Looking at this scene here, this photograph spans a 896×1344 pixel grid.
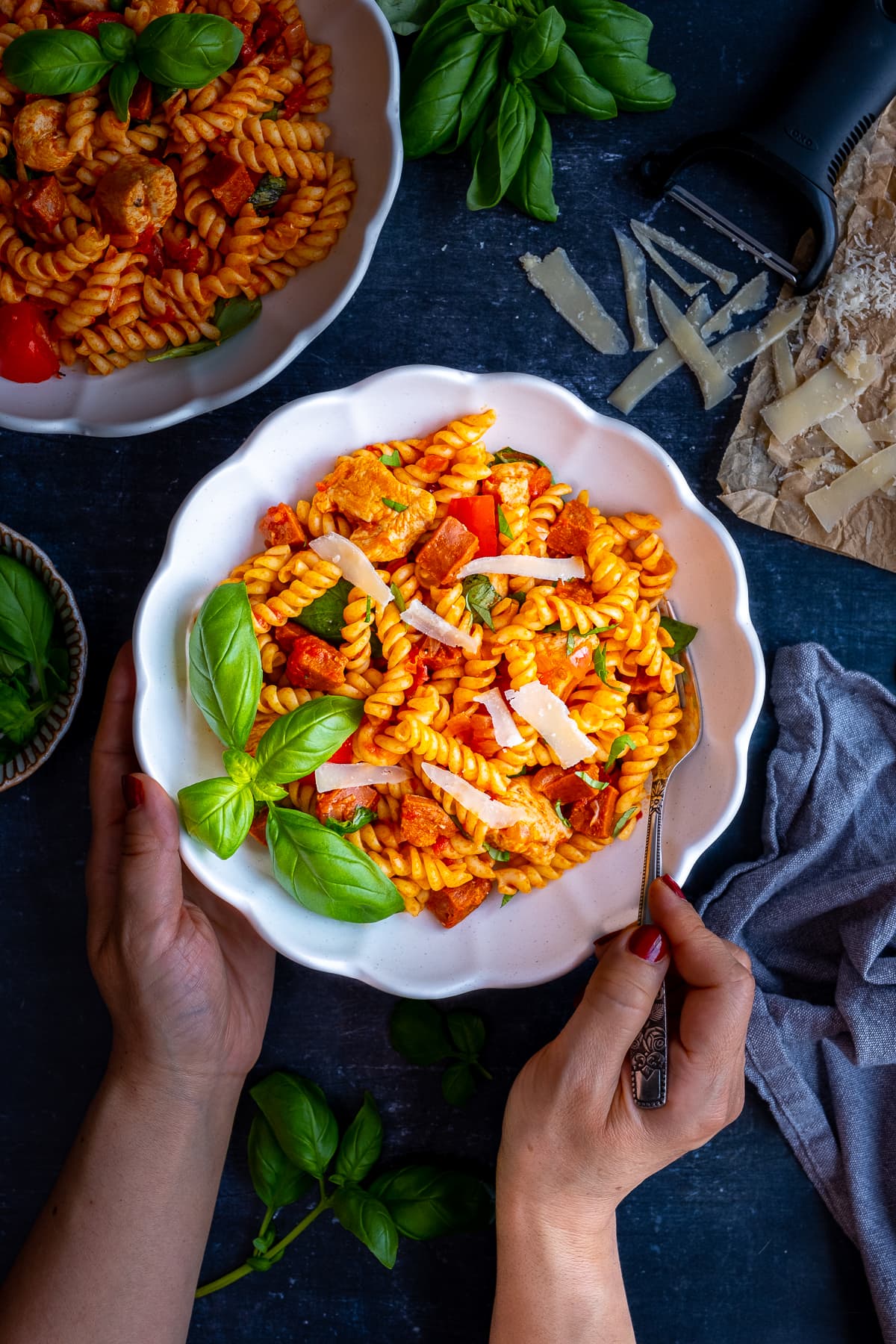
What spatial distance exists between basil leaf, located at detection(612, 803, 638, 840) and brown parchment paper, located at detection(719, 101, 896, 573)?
0.94m

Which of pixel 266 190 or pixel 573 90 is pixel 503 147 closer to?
pixel 573 90

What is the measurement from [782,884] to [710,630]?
2.79ft

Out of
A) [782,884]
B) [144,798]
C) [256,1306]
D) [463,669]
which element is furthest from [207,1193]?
[782,884]

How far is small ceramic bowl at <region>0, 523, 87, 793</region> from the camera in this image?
2.46 metres

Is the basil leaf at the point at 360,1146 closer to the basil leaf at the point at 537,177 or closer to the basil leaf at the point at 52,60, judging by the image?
the basil leaf at the point at 537,177

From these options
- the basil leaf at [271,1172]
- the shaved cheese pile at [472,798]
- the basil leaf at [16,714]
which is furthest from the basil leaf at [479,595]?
the basil leaf at [271,1172]

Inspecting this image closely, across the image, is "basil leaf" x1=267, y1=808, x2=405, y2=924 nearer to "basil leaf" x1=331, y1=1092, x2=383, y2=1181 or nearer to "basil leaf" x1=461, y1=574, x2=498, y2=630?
"basil leaf" x1=461, y1=574, x2=498, y2=630

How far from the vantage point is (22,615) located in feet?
7.82

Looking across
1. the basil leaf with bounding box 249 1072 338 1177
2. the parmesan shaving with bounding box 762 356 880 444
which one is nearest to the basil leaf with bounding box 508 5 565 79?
the parmesan shaving with bounding box 762 356 880 444

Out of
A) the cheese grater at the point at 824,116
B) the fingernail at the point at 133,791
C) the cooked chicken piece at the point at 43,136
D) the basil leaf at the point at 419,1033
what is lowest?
the basil leaf at the point at 419,1033

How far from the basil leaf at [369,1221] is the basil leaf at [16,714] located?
146 centimetres

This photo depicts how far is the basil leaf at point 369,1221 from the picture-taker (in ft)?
8.23

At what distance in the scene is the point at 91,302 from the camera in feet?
7.70

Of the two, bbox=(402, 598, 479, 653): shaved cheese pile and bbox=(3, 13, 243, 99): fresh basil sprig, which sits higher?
bbox=(3, 13, 243, 99): fresh basil sprig
